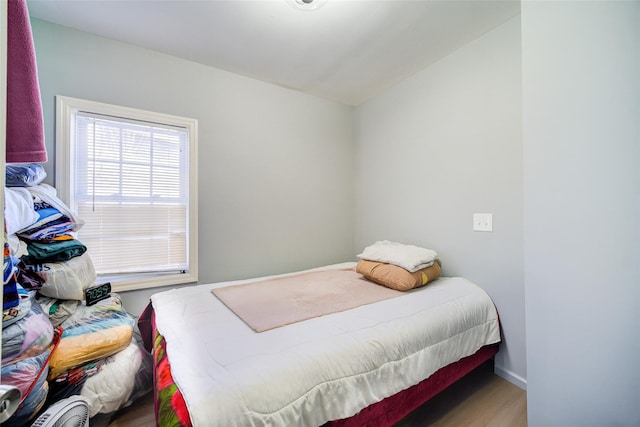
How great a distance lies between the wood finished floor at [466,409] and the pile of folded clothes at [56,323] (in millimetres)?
102

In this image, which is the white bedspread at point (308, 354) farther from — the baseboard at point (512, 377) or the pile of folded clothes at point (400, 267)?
the baseboard at point (512, 377)

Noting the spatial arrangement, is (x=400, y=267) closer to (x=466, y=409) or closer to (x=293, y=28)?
(x=466, y=409)

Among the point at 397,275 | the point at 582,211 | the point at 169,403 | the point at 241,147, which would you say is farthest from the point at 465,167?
A: the point at 169,403

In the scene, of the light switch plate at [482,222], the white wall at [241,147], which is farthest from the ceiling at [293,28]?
the light switch plate at [482,222]

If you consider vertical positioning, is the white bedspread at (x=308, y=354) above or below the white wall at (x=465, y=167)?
below

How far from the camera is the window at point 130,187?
188cm

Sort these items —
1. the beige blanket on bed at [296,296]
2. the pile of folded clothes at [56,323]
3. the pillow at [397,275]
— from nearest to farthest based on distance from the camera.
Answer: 1. the pile of folded clothes at [56,323]
2. the beige blanket on bed at [296,296]
3. the pillow at [397,275]

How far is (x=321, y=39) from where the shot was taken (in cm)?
194

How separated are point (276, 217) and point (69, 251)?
1.55 meters

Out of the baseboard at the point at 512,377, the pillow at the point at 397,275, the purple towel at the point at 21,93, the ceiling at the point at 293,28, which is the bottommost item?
the baseboard at the point at 512,377

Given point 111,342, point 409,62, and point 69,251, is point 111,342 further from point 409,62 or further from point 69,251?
point 409,62

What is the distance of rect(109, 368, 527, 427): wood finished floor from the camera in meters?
1.44

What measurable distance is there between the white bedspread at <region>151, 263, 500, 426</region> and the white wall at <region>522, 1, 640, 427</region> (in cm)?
48

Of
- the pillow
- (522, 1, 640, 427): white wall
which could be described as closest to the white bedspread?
the pillow
